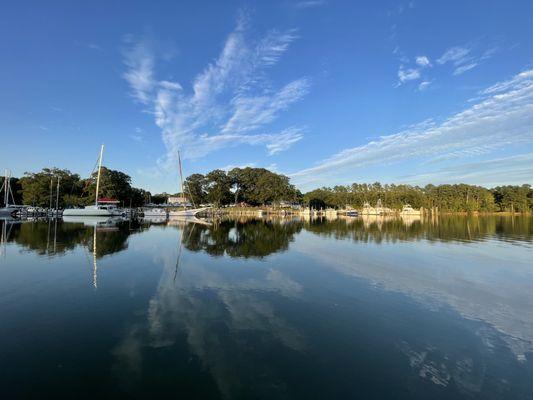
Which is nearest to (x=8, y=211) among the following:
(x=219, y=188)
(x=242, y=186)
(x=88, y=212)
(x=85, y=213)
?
(x=85, y=213)

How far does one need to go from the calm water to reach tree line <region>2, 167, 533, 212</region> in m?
75.5

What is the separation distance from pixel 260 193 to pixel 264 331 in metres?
113

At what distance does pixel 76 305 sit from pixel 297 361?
25.9ft

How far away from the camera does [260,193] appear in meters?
122

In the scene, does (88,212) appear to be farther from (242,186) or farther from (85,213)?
(242,186)

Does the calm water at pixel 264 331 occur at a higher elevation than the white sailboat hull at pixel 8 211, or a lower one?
lower

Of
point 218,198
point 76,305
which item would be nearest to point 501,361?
point 76,305

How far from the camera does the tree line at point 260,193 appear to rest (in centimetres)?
8375

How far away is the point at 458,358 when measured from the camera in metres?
7.64

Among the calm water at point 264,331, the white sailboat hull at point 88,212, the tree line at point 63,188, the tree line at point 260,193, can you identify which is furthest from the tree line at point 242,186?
the calm water at point 264,331

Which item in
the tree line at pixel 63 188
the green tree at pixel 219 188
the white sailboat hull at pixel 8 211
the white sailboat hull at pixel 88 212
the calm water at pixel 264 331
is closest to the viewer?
the calm water at pixel 264 331

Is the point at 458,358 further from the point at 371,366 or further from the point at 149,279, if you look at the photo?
the point at 149,279

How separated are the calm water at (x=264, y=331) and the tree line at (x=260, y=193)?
75.5 m

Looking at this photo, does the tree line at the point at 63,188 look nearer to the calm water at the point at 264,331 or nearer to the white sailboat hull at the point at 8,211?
the white sailboat hull at the point at 8,211
